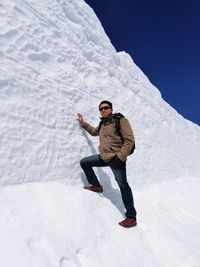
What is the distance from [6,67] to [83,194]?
2194 mm

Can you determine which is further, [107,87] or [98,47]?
[98,47]

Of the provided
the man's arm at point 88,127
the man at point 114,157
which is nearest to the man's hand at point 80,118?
the man's arm at point 88,127

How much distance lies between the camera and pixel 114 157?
441 centimetres

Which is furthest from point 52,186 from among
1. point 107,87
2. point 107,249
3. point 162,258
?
point 107,87

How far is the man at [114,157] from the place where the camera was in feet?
14.3

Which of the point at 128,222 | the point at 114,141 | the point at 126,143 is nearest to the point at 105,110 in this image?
the point at 114,141

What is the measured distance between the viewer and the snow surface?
340 centimetres

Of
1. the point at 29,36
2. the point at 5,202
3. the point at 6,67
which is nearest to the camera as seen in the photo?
the point at 5,202

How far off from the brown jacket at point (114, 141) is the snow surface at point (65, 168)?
1.95ft

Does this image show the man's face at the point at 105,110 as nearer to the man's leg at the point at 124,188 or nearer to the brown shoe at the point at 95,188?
the man's leg at the point at 124,188

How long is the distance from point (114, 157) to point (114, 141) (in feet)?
0.90

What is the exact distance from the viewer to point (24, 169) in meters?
3.92

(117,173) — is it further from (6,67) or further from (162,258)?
(6,67)

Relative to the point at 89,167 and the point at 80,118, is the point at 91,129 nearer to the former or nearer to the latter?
the point at 80,118
